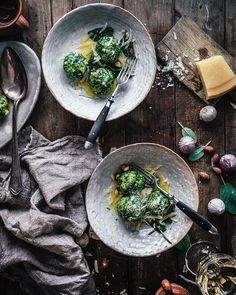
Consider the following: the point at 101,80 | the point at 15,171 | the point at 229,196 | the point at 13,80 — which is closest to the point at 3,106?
the point at 13,80

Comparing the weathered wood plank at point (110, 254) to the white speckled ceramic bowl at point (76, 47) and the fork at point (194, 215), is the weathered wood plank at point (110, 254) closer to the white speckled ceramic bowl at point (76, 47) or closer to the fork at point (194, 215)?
→ the white speckled ceramic bowl at point (76, 47)

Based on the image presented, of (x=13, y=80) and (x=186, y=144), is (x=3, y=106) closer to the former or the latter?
(x=13, y=80)

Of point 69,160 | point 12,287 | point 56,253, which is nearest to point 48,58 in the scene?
point 69,160

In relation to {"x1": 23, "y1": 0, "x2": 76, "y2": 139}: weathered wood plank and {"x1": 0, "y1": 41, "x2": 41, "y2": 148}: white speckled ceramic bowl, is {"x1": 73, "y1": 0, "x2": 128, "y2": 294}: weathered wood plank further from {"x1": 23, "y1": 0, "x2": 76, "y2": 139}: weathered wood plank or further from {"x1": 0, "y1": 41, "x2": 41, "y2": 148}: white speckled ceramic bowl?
{"x1": 0, "y1": 41, "x2": 41, "y2": 148}: white speckled ceramic bowl

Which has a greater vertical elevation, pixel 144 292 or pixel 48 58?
pixel 48 58

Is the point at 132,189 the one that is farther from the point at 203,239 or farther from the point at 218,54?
the point at 218,54

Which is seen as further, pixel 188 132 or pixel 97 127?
pixel 188 132
